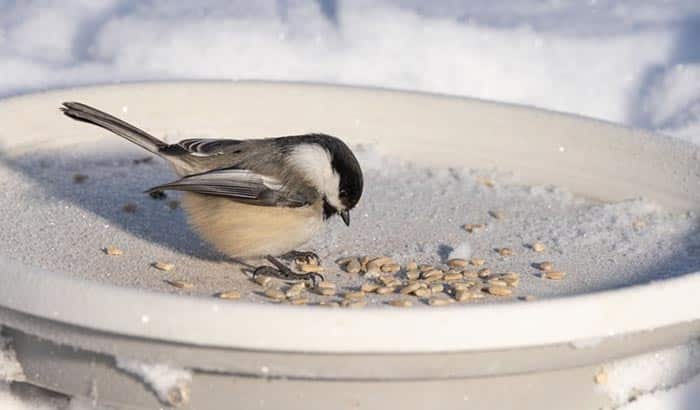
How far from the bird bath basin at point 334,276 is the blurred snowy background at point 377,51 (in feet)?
2.59

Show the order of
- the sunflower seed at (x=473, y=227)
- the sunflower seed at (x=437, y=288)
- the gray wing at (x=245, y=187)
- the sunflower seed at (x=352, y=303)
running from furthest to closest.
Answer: the sunflower seed at (x=473, y=227), the gray wing at (x=245, y=187), the sunflower seed at (x=437, y=288), the sunflower seed at (x=352, y=303)

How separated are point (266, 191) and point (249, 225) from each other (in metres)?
0.07

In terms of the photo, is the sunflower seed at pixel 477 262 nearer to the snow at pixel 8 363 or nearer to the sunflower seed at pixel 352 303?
the sunflower seed at pixel 352 303

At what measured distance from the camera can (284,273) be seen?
2.28 metres

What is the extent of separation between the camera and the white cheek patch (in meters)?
2.32

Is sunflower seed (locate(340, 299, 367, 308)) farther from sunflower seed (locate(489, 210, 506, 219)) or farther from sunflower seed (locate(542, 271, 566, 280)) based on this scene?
sunflower seed (locate(489, 210, 506, 219))

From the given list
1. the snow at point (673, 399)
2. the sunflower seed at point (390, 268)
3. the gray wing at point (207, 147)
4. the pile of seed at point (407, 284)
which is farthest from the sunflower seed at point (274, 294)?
the snow at point (673, 399)

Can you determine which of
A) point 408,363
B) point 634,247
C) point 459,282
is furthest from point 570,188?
point 408,363

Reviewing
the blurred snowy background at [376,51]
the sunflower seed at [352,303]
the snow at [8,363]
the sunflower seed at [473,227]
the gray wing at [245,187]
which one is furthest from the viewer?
the blurred snowy background at [376,51]

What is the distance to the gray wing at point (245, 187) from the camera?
2.28m

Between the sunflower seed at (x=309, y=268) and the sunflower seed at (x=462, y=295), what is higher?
the sunflower seed at (x=309, y=268)

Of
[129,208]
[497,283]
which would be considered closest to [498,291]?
[497,283]

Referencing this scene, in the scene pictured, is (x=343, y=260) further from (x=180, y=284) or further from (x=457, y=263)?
(x=180, y=284)

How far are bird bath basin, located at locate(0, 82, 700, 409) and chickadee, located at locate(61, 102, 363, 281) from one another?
0.09 m
